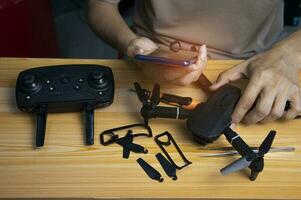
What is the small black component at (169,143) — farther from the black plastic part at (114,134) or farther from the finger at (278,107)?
the finger at (278,107)

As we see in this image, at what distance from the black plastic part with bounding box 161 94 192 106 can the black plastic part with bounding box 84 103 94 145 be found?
12 centimetres

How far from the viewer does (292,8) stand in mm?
1737

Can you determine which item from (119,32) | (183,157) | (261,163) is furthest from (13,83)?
(261,163)

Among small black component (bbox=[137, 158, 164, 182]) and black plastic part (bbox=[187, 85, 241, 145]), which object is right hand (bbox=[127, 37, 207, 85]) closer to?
black plastic part (bbox=[187, 85, 241, 145])

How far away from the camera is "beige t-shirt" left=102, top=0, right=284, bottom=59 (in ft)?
2.74

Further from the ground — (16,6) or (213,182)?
(213,182)

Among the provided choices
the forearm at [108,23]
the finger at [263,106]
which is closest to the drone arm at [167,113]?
the finger at [263,106]

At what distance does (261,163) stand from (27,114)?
39 centimetres

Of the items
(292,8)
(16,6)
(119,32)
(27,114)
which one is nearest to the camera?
(27,114)

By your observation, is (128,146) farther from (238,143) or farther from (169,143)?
(238,143)

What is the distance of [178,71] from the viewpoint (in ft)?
2.17

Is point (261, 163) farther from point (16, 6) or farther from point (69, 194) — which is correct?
point (16, 6)

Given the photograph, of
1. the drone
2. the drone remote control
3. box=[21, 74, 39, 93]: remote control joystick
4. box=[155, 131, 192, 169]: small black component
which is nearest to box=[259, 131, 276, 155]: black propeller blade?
the drone

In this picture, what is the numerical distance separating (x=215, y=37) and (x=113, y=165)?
16.6 inches
